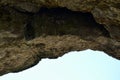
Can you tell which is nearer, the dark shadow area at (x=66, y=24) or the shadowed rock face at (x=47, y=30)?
the shadowed rock face at (x=47, y=30)

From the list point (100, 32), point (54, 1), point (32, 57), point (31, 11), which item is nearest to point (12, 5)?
point (31, 11)

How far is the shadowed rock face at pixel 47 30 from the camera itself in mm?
18016

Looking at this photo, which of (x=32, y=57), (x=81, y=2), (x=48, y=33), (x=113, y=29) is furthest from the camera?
(x=32, y=57)

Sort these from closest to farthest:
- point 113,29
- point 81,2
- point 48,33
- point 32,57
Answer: point 81,2 → point 113,29 → point 48,33 → point 32,57

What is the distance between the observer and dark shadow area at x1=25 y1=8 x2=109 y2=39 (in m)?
18.8

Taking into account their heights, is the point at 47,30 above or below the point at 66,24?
below

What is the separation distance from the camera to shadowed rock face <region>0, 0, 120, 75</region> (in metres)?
18.0

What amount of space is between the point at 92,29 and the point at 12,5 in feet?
18.1

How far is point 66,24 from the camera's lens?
1886 cm

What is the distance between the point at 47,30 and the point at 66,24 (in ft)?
4.39

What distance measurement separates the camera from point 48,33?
1889cm

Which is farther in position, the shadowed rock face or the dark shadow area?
the dark shadow area

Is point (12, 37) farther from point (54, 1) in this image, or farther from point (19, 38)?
point (54, 1)

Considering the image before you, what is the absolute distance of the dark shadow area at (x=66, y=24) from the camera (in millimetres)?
18844
